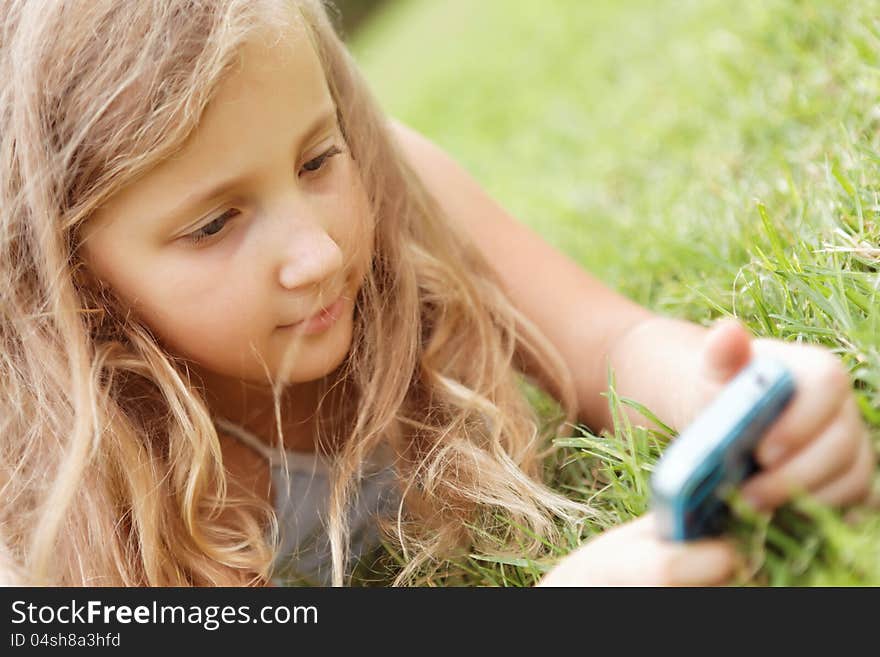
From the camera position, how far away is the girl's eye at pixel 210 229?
1370 millimetres

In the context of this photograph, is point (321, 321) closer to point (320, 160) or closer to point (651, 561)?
point (320, 160)

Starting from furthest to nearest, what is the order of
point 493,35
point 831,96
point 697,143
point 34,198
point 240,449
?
point 493,35
point 697,143
point 831,96
point 240,449
point 34,198

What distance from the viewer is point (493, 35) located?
6098 millimetres

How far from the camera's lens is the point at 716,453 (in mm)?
897

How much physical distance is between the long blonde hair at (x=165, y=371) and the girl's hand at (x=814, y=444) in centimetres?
46

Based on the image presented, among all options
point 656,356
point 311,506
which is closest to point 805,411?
point 656,356

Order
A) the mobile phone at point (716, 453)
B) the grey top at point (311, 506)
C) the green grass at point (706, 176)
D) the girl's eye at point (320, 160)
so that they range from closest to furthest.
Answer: the mobile phone at point (716, 453)
the green grass at point (706, 176)
the girl's eye at point (320, 160)
the grey top at point (311, 506)

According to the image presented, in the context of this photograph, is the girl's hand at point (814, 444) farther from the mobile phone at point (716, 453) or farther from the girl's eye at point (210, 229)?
the girl's eye at point (210, 229)

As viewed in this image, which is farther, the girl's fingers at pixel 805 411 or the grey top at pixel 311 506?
the grey top at pixel 311 506

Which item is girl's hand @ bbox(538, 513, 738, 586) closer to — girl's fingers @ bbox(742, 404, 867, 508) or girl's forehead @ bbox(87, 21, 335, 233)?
girl's fingers @ bbox(742, 404, 867, 508)

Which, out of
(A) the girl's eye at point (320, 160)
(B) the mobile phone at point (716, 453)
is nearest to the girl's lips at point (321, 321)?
(A) the girl's eye at point (320, 160)
